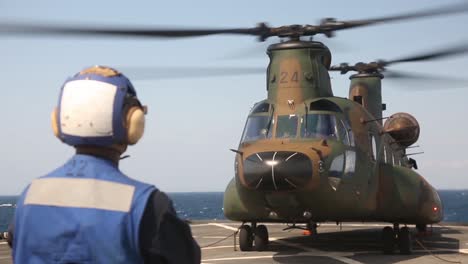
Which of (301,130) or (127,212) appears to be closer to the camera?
(127,212)

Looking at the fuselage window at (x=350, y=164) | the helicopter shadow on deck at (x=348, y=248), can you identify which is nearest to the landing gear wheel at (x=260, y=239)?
the helicopter shadow on deck at (x=348, y=248)

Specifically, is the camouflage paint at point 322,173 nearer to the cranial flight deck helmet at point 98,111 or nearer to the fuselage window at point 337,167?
the fuselage window at point 337,167

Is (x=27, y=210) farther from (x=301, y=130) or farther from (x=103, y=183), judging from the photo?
(x=301, y=130)

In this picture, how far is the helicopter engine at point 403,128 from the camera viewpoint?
54.0 ft

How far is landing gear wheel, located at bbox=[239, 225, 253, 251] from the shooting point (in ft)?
48.1

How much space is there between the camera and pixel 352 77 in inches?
739

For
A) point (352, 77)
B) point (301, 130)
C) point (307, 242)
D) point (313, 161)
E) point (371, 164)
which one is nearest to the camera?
point (313, 161)

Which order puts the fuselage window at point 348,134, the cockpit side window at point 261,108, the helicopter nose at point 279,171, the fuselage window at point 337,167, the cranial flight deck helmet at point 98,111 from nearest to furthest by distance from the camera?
the cranial flight deck helmet at point 98,111 → the helicopter nose at point 279,171 → the fuselage window at point 337,167 → the fuselage window at point 348,134 → the cockpit side window at point 261,108

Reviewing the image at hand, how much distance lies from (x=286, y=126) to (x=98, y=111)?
10851mm

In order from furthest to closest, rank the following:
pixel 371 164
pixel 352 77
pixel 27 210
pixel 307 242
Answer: pixel 352 77 → pixel 307 242 → pixel 371 164 → pixel 27 210

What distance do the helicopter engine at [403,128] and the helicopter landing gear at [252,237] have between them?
13.8 ft

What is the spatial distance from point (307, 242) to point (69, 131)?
15081mm

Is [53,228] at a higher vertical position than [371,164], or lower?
lower

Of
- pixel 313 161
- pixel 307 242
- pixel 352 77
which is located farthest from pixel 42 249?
pixel 352 77
